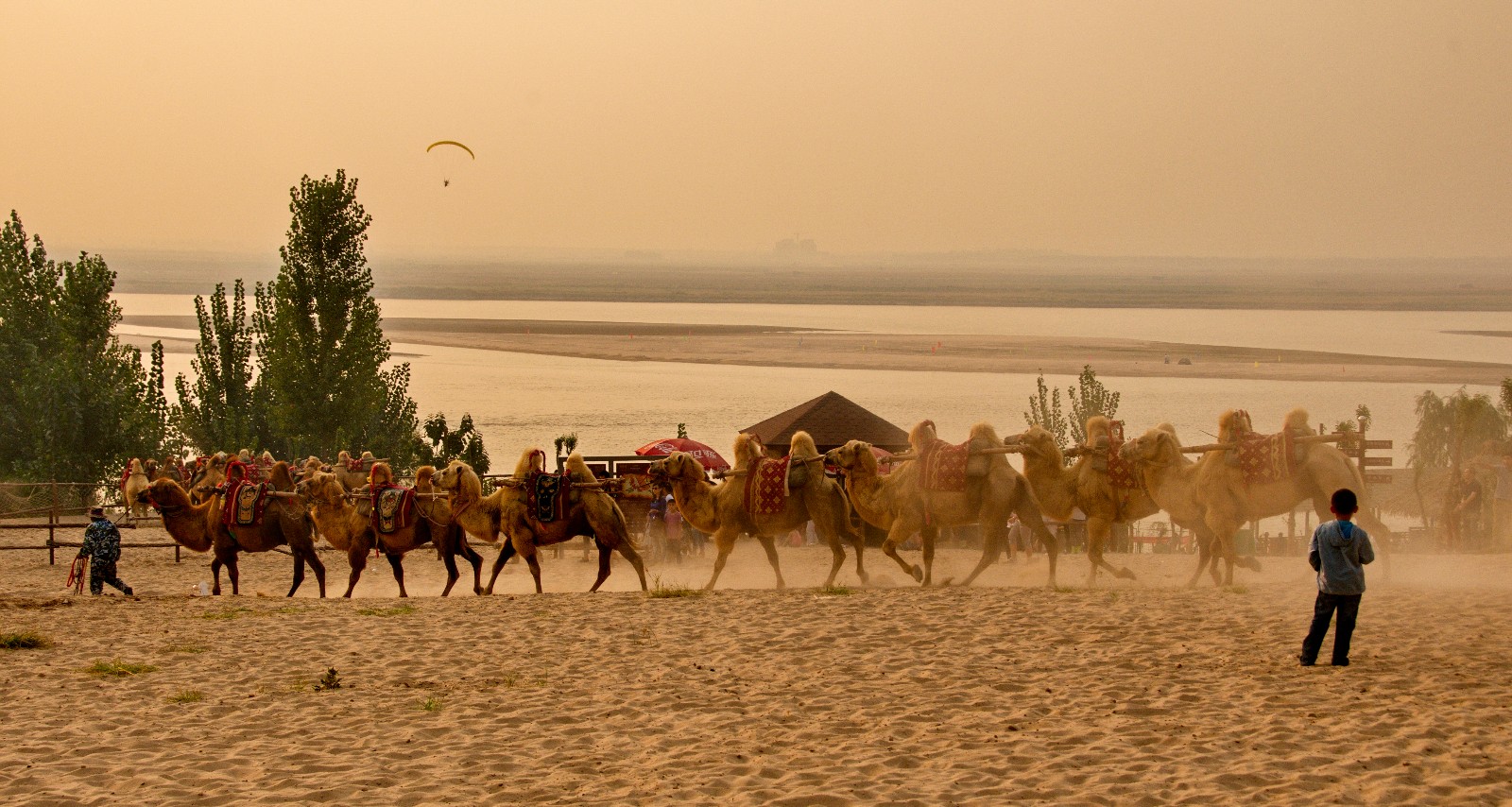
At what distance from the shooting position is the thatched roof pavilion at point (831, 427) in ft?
92.0

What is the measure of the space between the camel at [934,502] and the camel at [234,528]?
6916 mm

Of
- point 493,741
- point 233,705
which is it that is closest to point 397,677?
point 233,705

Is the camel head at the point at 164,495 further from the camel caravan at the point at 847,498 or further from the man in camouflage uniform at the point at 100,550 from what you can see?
the man in camouflage uniform at the point at 100,550

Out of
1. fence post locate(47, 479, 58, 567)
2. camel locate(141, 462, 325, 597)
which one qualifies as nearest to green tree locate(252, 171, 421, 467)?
fence post locate(47, 479, 58, 567)

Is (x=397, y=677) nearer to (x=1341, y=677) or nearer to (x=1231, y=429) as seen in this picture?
(x=1341, y=677)

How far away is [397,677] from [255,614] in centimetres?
441

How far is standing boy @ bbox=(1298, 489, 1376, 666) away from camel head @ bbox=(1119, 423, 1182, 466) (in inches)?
219

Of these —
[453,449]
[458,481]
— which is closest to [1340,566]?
[458,481]

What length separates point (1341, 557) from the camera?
11414 millimetres

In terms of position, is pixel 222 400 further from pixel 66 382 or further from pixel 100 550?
pixel 100 550

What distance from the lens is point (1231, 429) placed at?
17.2 metres

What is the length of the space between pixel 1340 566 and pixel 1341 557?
0.08 meters

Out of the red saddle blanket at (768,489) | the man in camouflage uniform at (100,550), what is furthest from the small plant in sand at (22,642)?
the red saddle blanket at (768,489)

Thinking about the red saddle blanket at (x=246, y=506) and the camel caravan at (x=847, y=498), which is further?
the red saddle blanket at (x=246, y=506)
